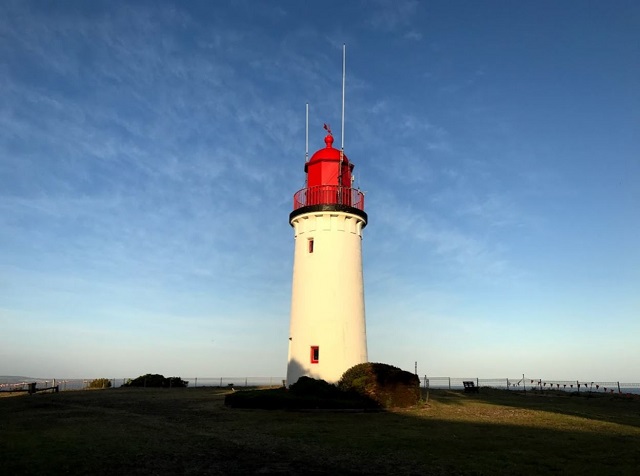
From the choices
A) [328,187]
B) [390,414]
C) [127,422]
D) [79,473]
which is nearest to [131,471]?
[79,473]

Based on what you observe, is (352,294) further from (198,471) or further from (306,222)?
(198,471)

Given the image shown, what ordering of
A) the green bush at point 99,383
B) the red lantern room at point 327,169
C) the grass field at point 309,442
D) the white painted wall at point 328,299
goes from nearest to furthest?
the grass field at point 309,442 < the white painted wall at point 328,299 < the red lantern room at point 327,169 < the green bush at point 99,383

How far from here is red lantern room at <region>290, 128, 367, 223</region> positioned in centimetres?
2847

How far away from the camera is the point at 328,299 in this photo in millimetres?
27031

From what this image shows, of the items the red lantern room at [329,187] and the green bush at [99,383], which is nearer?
the red lantern room at [329,187]

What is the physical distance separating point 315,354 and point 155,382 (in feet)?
72.8

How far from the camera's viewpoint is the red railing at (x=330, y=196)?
1129 inches

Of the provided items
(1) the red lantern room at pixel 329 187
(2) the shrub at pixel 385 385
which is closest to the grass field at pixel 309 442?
(2) the shrub at pixel 385 385

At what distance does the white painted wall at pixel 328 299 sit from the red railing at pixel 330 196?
93cm

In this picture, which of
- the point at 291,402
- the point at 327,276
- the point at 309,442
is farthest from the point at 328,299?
the point at 309,442

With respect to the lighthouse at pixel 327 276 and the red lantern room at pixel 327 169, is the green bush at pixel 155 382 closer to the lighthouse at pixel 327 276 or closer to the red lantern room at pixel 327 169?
the lighthouse at pixel 327 276

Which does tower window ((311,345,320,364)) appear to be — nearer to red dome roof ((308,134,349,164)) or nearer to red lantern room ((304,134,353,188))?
red lantern room ((304,134,353,188))

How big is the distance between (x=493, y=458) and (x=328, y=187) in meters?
19.4

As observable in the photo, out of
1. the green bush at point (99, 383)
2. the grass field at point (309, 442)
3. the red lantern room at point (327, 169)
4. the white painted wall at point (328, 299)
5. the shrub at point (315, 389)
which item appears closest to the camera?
the grass field at point (309, 442)
